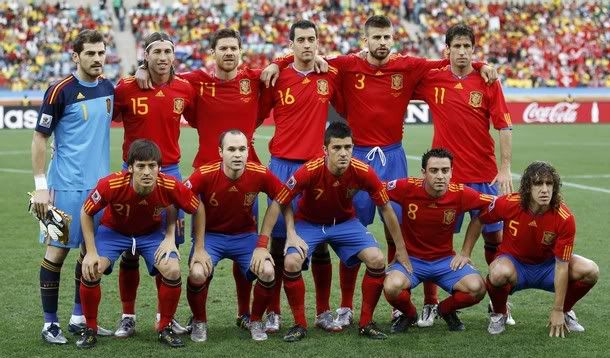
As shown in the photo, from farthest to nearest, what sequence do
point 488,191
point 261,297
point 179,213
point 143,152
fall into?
point 488,191, point 179,213, point 261,297, point 143,152

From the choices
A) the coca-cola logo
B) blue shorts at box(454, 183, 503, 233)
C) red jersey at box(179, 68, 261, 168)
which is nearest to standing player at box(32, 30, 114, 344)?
red jersey at box(179, 68, 261, 168)

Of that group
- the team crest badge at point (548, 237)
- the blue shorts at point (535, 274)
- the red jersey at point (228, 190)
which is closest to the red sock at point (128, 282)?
the red jersey at point (228, 190)

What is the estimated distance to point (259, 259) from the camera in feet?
22.4

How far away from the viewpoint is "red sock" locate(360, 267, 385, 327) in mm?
6926

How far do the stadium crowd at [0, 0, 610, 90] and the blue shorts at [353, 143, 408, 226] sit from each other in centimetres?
2565

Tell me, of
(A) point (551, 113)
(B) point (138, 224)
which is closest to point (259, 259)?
Result: (B) point (138, 224)

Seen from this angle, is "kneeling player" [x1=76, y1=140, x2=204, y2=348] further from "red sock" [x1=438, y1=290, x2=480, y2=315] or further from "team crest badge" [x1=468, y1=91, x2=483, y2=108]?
"team crest badge" [x1=468, y1=91, x2=483, y2=108]

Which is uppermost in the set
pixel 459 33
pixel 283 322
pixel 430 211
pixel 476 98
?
pixel 459 33

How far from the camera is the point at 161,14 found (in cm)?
3703

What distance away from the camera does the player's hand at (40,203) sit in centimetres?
661

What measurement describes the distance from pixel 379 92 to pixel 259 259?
1.73 m

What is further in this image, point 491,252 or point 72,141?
point 491,252

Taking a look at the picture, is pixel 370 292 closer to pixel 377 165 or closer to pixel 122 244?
pixel 377 165

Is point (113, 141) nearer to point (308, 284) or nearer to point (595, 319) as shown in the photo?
point (308, 284)
